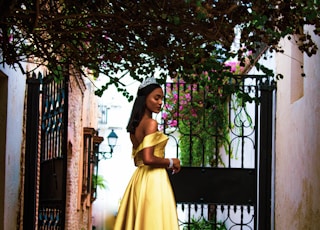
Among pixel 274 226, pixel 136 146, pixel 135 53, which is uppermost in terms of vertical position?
pixel 135 53

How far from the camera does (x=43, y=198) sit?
9.10 meters

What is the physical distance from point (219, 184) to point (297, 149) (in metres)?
1.08

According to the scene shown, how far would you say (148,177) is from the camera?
6.41m

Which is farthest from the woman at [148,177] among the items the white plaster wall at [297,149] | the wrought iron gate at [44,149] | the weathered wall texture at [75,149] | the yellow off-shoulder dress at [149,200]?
the weathered wall texture at [75,149]

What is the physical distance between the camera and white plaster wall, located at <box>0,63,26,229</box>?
811 centimetres

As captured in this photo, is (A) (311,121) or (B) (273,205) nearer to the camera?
(A) (311,121)

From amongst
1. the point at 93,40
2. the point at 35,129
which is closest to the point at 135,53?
the point at 93,40

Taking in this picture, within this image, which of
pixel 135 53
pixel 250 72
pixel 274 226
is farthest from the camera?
pixel 250 72

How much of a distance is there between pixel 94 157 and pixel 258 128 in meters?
8.36

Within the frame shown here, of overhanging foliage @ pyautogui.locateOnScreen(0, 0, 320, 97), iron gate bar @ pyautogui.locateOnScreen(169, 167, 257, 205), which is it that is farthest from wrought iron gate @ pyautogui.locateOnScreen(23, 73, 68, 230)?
overhanging foliage @ pyautogui.locateOnScreen(0, 0, 320, 97)

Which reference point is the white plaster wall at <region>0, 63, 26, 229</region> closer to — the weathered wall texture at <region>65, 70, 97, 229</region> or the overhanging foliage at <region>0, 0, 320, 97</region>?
the overhanging foliage at <region>0, 0, 320, 97</region>

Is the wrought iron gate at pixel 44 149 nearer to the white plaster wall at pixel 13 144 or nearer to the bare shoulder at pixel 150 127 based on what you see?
the white plaster wall at pixel 13 144

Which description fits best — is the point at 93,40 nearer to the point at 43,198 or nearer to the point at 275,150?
the point at 43,198

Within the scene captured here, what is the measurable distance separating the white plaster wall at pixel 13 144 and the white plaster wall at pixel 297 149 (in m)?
2.67
